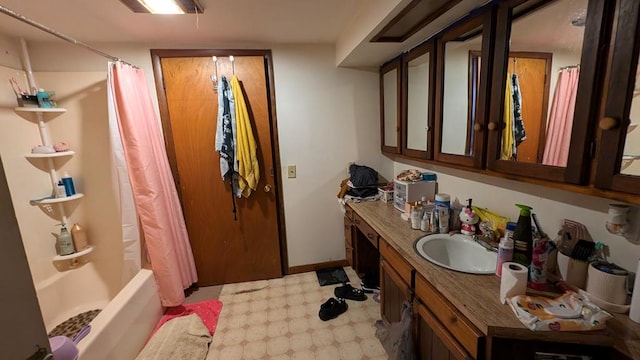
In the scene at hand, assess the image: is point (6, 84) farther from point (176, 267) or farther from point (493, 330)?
point (493, 330)

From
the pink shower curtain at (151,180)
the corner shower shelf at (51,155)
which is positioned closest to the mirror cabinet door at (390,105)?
the pink shower curtain at (151,180)

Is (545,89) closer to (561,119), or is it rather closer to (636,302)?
(561,119)

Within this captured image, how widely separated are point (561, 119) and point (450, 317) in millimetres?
860

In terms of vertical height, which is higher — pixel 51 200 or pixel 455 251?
pixel 51 200

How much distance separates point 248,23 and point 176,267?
1.99 m

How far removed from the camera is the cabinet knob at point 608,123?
0.76 metres

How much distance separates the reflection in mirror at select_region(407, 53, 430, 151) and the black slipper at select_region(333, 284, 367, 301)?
131 centimetres

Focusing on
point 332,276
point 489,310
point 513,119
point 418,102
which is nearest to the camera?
point 489,310

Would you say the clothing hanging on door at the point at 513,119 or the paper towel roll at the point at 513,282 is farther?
the clothing hanging on door at the point at 513,119

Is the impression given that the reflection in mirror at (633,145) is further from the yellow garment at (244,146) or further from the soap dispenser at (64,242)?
the soap dispenser at (64,242)

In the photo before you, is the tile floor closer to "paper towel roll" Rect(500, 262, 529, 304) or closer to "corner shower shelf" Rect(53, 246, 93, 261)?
"paper towel roll" Rect(500, 262, 529, 304)

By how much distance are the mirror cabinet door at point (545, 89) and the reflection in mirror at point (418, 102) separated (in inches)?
23.2

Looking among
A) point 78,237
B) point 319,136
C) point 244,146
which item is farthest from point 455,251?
point 78,237

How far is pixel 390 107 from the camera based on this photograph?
7.56 ft
